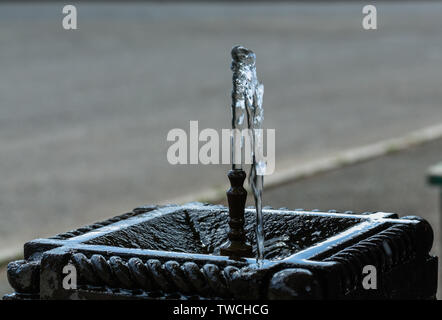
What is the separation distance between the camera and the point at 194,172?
27.1 feet

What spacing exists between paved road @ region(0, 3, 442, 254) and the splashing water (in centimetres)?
337

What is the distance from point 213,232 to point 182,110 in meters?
8.31

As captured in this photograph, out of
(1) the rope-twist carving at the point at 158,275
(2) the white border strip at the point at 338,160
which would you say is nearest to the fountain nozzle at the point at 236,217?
(1) the rope-twist carving at the point at 158,275

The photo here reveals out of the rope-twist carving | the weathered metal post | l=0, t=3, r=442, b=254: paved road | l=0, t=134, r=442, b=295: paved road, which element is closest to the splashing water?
the weathered metal post

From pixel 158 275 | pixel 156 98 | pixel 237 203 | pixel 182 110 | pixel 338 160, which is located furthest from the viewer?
pixel 156 98

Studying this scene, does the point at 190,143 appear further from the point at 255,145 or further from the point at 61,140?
the point at 255,145

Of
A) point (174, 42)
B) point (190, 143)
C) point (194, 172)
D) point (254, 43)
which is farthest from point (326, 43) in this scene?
point (194, 172)

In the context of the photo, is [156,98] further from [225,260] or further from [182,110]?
[225,260]

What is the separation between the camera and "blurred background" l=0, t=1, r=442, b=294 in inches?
289

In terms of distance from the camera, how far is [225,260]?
8.08 feet

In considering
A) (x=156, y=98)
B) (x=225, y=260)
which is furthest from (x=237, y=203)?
(x=156, y=98)

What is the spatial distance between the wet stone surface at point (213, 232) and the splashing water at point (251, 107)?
0.69 feet

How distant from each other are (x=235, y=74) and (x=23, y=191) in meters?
5.13
